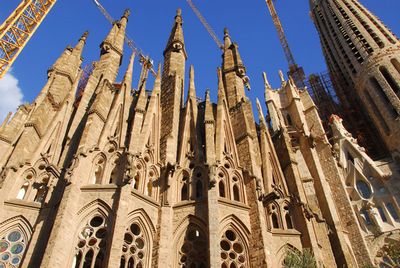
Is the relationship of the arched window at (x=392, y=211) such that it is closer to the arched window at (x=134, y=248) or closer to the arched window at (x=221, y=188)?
the arched window at (x=221, y=188)

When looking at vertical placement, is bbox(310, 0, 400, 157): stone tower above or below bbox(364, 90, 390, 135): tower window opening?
above

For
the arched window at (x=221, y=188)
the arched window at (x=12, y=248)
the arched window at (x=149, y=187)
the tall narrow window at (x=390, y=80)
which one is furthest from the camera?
the tall narrow window at (x=390, y=80)

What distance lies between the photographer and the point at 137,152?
44.3 ft

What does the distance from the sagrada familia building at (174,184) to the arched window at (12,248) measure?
31mm

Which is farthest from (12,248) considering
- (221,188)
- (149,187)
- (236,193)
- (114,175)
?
(236,193)

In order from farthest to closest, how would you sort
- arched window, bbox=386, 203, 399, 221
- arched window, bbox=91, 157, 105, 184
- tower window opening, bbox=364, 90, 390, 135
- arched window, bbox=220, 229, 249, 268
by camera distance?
tower window opening, bbox=364, 90, 390, 135 → arched window, bbox=386, 203, 399, 221 → arched window, bbox=91, 157, 105, 184 → arched window, bbox=220, 229, 249, 268

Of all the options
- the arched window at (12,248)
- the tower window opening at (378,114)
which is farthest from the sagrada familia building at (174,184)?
the tower window opening at (378,114)

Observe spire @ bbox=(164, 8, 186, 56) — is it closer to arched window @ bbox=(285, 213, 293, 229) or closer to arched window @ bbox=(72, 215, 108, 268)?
arched window @ bbox=(285, 213, 293, 229)

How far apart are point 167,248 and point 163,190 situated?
2.34 meters

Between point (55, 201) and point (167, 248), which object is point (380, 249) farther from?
point (55, 201)

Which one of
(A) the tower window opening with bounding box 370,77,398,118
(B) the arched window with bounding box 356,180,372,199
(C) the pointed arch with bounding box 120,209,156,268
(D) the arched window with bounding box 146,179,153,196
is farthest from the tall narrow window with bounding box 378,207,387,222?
(C) the pointed arch with bounding box 120,209,156,268

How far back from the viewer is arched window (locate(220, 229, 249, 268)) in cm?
1222

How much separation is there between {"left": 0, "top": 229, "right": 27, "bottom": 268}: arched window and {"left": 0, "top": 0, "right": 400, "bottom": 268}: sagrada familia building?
0.03 m

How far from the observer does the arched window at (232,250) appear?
12.2 metres
